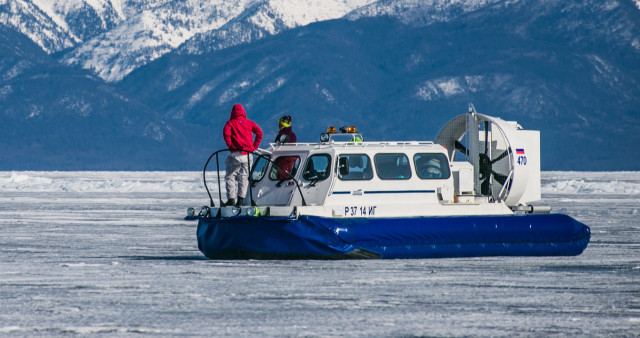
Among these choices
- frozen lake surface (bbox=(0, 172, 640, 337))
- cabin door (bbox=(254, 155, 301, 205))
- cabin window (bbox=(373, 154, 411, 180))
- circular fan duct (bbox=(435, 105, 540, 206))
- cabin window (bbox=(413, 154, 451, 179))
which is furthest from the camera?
circular fan duct (bbox=(435, 105, 540, 206))

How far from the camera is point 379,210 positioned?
16047mm

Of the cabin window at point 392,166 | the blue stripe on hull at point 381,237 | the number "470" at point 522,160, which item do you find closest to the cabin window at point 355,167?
the cabin window at point 392,166

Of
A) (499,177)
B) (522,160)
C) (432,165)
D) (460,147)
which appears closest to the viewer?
(432,165)

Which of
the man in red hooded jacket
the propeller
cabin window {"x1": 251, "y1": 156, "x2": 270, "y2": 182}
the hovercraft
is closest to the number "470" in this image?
the hovercraft

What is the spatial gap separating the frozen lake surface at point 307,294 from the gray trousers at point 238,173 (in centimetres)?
109

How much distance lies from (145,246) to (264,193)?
3.16m

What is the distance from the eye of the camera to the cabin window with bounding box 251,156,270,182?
1709cm

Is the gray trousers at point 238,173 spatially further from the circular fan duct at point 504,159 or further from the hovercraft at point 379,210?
the circular fan duct at point 504,159

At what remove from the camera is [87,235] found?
2178cm

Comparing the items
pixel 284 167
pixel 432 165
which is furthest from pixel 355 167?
pixel 432 165

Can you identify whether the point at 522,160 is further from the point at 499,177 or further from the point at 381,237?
the point at 381,237

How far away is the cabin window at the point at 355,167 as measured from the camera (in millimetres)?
16109

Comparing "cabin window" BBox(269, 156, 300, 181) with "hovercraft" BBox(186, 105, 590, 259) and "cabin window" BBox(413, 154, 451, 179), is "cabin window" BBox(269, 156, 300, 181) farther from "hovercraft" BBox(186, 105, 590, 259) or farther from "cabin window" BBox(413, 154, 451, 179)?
"cabin window" BBox(413, 154, 451, 179)

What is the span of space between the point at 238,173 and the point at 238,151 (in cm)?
32
